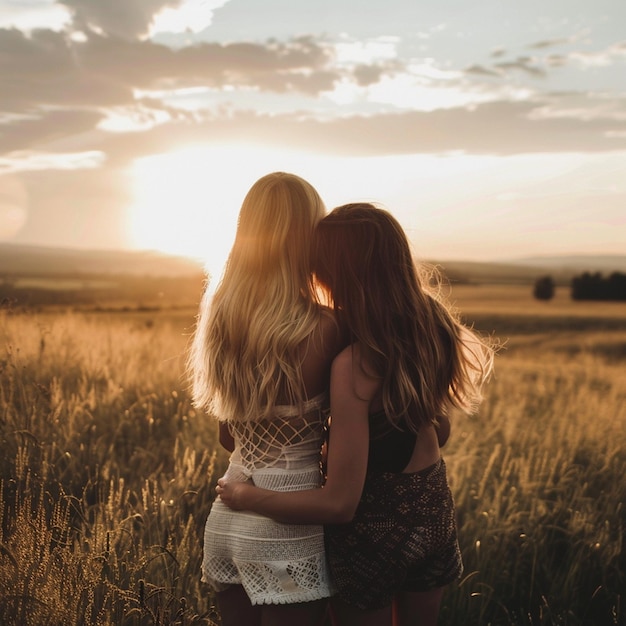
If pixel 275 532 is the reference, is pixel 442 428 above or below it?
above

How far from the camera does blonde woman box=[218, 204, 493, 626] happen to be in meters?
2.18

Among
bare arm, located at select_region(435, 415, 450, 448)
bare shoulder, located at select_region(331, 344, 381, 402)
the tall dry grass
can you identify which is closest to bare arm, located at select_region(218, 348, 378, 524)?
bare shoulder, located at select_region(331, 344, 381, 402)

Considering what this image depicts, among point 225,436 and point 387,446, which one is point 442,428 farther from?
point 225,436

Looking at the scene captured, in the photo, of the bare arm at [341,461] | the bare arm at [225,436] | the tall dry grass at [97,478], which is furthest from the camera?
the tall dry grass at [97,478]

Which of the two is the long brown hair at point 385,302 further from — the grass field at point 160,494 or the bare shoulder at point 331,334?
the grass field at point 160,494

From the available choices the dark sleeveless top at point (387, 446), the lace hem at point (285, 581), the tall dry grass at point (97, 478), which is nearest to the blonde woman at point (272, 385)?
the lace hem at point (285, 581)

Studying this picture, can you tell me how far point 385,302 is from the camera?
7.56 ft

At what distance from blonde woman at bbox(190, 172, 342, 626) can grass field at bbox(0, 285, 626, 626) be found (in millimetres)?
437

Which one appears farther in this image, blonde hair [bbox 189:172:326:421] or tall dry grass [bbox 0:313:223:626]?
tall dry grass [bbox 0:313:223:626]

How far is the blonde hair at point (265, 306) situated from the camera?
87.3 inches

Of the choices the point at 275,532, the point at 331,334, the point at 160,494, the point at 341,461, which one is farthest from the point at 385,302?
the point at 160,494

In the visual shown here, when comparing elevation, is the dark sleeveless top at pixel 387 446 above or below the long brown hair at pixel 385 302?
below

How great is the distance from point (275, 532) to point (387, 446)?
42 cm

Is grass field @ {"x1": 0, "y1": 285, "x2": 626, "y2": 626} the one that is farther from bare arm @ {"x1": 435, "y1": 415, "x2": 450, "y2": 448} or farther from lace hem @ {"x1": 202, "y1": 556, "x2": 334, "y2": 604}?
bare arm @ {"x1": 435, "y1": 415, "x2": 450, "y2": 448}
